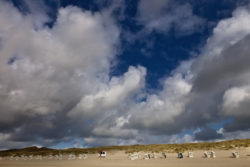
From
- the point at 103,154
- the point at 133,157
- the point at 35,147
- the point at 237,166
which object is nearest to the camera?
the point at 237,166

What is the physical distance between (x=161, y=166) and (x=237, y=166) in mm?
8460

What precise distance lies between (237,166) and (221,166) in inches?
62.4

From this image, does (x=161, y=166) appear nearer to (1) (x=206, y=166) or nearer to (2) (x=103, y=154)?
(1) (x=206, y=166)

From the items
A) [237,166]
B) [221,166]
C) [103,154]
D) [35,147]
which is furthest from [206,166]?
[35,147]

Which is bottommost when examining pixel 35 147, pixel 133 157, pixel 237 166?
pixel 237 166

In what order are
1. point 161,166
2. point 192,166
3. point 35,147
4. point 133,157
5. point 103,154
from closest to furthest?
point 192,166
point 161,166
point 133,157
point 103,154
point 35,147

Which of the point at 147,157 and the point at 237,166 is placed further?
the point at 147,157

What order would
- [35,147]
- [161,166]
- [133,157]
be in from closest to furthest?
[161,166], [133,157], [35,147]

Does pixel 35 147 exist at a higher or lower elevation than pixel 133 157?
higher

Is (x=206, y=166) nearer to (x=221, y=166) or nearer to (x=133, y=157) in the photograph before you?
(x=221, y=166)

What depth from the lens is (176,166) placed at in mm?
26328

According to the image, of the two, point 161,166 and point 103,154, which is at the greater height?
point 103,154

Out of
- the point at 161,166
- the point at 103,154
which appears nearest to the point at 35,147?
the point at 103,154

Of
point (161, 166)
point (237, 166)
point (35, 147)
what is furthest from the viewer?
point (35, 147)
